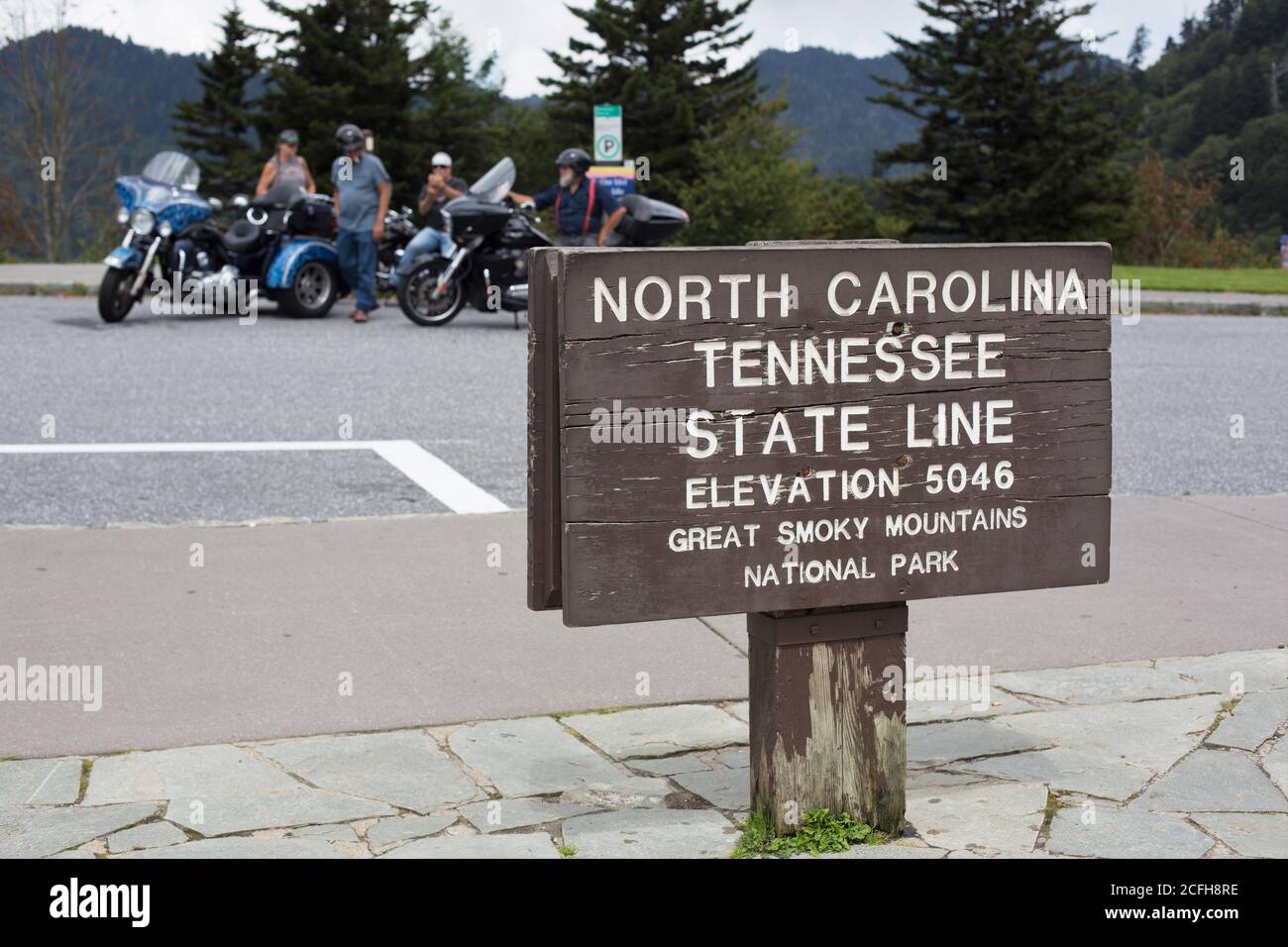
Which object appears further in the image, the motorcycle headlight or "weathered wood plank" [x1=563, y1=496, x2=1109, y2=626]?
the motorcycle headlight

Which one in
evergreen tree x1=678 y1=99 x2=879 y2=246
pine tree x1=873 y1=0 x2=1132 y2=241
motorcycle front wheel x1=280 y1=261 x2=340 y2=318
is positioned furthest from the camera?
pine tree x1=873 y1=0 x2=1132 y2=241

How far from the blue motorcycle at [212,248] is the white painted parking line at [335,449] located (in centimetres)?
662

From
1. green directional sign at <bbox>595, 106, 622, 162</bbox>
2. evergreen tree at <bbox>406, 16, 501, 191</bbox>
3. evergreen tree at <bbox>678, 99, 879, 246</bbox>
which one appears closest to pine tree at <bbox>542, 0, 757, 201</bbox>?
evergreen tree at <bbox>406, 16, 501, 191</bbox>

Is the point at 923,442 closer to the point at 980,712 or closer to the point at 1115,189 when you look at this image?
the point at 980,712

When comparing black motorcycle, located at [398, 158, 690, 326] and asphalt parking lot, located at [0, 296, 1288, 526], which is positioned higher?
black motorcycle, located at [398, 158, 690, 326]

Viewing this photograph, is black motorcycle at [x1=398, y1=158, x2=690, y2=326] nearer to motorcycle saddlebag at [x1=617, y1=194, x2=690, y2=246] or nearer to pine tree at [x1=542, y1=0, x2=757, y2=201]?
motorcycle saddlebag at [x1=617, y1=194, x2=690, y2=246]

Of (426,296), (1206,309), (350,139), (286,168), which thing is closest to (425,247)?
(426,296)

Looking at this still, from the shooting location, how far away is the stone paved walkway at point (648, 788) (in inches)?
139

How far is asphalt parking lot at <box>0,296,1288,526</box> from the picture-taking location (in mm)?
7777

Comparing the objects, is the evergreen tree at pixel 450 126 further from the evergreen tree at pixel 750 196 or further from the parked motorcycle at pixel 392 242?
the parked motorcycle at pixel 392 242

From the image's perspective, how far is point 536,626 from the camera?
5520mm

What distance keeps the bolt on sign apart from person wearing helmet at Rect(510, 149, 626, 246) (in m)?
12.4

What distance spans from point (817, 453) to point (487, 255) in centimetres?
1276

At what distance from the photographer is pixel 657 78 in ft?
185
